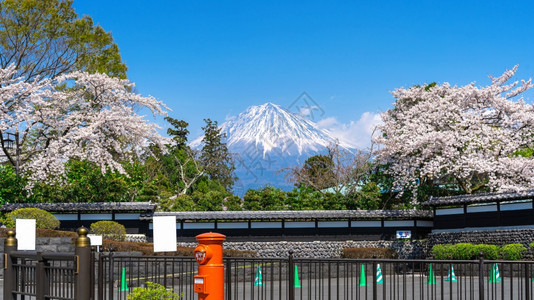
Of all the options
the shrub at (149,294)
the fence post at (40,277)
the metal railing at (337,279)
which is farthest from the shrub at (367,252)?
the fence post at (40,277)

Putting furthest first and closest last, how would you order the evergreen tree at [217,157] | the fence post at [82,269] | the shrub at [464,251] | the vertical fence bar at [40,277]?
the evergreen tree at [217,157], the shrub at [464,251], the vertical fence bar at [40,277], the fence post at [82,269]

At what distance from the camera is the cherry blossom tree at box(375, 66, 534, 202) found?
31250mm

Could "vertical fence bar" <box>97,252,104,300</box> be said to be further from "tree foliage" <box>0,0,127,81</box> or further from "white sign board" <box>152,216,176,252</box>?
"tree foliage" <box>0,0,127,81</box>

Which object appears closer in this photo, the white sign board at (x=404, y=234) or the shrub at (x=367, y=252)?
the shrub at (x=367, y=252)

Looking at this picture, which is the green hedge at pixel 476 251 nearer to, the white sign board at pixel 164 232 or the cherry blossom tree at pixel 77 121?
the cherry blossom tree at pixel 77 121

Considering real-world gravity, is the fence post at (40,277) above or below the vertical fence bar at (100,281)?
above

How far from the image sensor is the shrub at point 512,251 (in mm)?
25656

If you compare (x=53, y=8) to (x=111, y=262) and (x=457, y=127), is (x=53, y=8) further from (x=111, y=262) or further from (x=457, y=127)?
(x=111, y=262)

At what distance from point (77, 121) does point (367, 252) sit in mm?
15153

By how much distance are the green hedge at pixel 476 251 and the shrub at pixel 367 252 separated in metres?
2.62

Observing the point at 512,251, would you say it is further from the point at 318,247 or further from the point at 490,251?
the point at 318,247

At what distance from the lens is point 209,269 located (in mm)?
8922

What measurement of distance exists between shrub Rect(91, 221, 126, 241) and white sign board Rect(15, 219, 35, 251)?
49.4ft

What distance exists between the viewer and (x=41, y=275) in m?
8.16
